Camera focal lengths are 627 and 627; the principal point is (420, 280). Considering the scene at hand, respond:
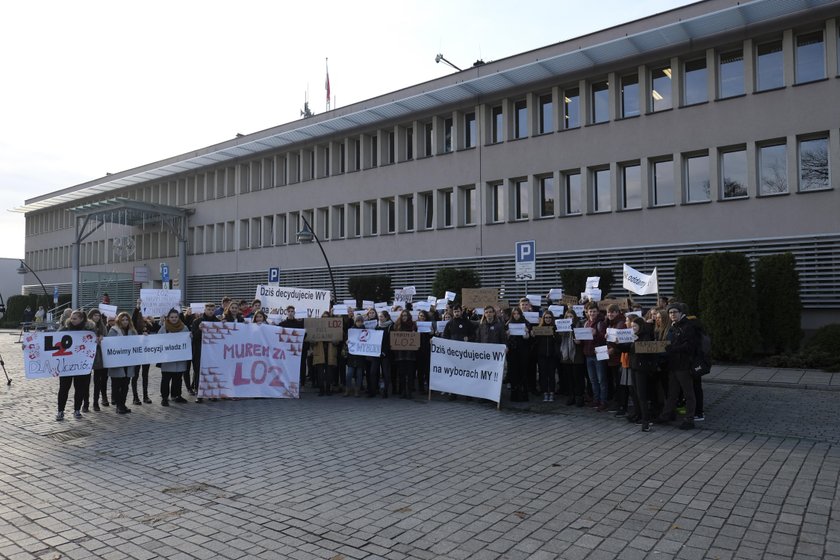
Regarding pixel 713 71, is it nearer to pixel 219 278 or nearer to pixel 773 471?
pixel 773 471

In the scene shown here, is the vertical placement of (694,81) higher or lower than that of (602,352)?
higher

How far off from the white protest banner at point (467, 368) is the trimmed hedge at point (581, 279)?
1249 centimetres

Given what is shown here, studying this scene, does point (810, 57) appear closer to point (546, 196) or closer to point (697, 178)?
point (697, 178)

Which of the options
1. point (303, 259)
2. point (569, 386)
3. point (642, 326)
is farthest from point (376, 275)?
point (642, 326)

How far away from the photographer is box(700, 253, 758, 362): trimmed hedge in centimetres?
1870

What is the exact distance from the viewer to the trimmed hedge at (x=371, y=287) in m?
31.9

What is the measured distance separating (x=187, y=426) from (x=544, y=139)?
835 inches

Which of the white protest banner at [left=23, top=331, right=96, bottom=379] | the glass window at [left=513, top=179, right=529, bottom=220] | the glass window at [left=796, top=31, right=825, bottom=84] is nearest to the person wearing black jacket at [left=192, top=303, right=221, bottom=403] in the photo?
the white protest banner at [left=23, top=331, right=96, bottom=379]

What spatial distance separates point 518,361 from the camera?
12477 millimetres

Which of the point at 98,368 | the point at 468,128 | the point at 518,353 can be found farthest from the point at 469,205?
the point at 98,368

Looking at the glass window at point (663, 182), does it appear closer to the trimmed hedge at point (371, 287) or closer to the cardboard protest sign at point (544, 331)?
the trimmed hedge at point (371, 287)

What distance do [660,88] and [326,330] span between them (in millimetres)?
18135

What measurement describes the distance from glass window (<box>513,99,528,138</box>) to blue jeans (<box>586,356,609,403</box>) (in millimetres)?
18781

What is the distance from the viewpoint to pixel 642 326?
10.1 meters
